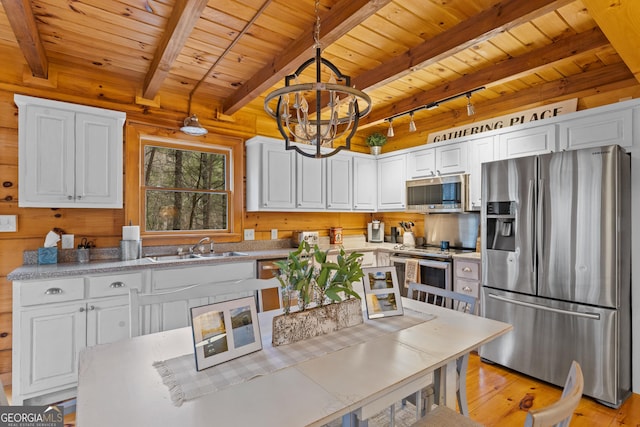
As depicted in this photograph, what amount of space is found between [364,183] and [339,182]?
Answer: 44 cm

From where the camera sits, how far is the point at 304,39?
2.26 metres

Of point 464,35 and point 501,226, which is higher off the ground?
point 464,35

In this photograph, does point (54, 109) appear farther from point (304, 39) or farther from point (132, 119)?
point (304, 39)

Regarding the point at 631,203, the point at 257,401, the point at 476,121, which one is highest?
the point at 476,121

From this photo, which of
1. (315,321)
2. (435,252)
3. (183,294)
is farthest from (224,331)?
(435,252)

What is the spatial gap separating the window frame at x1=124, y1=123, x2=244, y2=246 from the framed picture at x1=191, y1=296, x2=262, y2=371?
7.55ft

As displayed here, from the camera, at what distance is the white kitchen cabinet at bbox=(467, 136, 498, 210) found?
3.27 meters

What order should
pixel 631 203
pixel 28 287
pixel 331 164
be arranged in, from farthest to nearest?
1. pixel 331 164
2. pixel 631 203
3. pixel 28 287

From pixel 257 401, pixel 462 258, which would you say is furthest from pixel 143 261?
pixel 462 258

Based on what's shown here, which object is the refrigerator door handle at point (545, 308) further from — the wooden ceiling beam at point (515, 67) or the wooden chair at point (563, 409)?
the wooden ceiling beam at point (515, 67)

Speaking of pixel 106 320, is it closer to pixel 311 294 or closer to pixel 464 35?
pixel 311 294

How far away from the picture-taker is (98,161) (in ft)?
8.93

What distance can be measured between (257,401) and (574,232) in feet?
8.30

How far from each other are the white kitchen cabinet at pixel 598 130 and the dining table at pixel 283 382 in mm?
1919
